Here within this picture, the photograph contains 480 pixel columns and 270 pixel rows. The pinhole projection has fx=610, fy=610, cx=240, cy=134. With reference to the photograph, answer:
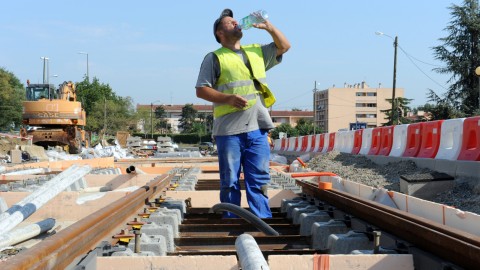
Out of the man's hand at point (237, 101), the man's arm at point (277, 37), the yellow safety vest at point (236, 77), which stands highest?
the man's arm at point (277, 37)

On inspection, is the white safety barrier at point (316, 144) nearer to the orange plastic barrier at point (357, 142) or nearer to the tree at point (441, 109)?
the orange plastic barrier at point (357, 142)

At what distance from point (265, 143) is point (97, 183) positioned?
15.3 ft

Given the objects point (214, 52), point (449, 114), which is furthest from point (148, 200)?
point (449, 114)

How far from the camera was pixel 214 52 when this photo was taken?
5141 mm

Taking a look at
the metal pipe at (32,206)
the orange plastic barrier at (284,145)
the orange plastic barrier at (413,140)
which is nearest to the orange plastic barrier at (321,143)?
the orange plastic barrier at (284,145)

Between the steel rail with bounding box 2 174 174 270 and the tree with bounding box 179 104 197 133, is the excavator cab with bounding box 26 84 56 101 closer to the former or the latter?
the steel rail with bounding box 2 174 174 270

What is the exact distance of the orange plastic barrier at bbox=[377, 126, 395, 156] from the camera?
56.2 ft

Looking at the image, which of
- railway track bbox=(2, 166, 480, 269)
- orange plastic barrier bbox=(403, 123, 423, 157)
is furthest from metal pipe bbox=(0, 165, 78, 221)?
orange plastic barrier bbox=(403, 123, 423, 157)

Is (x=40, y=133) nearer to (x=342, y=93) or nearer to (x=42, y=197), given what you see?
(x=42, y=197)

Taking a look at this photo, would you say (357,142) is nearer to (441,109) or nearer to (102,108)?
(441,109)

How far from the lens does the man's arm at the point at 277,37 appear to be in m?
5.02

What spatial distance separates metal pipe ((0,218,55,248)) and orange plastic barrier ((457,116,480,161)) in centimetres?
841

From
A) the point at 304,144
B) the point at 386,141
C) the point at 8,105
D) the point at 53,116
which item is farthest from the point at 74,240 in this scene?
the point at 8,105

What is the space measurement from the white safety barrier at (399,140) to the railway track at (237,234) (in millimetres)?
10324
